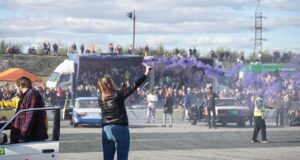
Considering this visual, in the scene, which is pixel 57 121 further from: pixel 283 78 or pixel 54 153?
pixel 283 78

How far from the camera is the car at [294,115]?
32.0 meters

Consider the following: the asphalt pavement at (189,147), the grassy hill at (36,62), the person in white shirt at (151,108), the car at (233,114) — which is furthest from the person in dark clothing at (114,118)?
the grassy hill at (36,62)

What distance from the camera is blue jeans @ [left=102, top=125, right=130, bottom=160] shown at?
969cm

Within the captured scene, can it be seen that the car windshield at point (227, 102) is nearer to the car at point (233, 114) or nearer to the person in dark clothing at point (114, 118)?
the car at point (233, 114)

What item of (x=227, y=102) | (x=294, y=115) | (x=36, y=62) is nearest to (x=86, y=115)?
(x=227, y=102)

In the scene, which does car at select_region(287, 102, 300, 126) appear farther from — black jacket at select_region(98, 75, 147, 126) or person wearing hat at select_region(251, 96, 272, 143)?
black jacket at select_region(98, 75, 147, 126)

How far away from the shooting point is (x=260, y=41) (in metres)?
79.0

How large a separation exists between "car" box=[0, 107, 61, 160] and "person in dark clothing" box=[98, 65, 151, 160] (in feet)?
3.97

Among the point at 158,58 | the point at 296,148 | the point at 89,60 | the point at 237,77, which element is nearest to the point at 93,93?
the point at 89,60

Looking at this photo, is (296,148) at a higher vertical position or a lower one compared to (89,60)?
lower

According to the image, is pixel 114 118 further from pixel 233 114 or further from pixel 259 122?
pixel 233 114

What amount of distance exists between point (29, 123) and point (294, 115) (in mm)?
24962

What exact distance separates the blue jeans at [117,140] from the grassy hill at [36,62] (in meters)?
41.8

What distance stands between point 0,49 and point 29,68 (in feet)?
10.3
